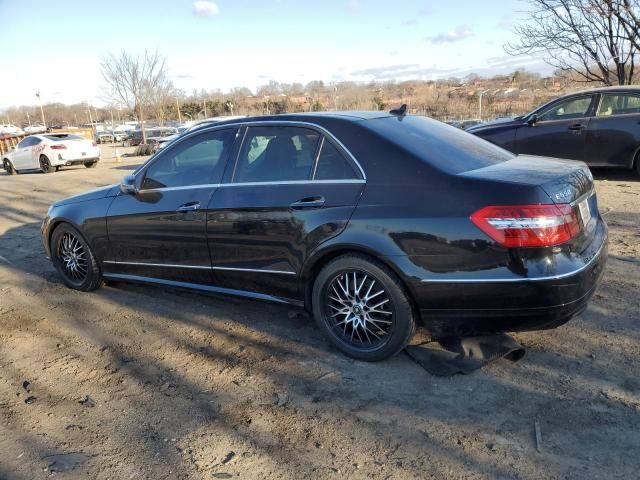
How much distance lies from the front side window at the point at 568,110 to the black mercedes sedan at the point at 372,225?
5599 mm


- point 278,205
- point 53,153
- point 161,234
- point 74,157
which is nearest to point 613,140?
point 278,205

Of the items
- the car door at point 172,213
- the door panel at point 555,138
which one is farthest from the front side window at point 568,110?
the car door at point 172,213

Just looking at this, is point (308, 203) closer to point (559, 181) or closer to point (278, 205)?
point (278, 205)

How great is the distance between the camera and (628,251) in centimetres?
530

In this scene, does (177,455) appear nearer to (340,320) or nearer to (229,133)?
(340,320)

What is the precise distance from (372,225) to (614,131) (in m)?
6.81

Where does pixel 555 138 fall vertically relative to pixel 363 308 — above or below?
above

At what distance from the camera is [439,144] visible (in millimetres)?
3639

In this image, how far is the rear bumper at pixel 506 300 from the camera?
2.97 meters

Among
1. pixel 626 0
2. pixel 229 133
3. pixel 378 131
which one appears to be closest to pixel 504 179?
pixel 378 131

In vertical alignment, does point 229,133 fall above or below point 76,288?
above

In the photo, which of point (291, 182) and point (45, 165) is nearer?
point (291, 182)

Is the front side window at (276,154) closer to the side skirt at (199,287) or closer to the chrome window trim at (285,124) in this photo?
the chrome window trim at (285,124)

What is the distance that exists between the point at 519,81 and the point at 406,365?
45.7 meters
